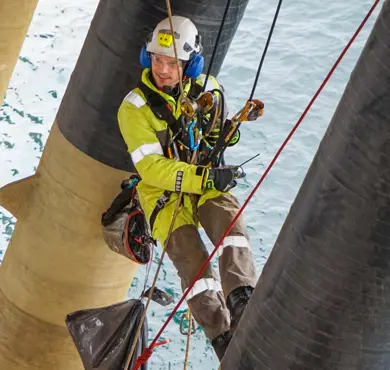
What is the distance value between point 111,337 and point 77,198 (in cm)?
136

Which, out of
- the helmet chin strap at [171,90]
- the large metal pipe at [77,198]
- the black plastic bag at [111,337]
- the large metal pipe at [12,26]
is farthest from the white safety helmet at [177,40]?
the large metal pipe at [12,26]

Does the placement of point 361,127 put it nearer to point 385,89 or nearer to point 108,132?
point 385,89

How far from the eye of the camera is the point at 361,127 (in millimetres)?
3742

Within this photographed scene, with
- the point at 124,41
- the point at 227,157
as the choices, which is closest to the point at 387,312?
the point at 124,41

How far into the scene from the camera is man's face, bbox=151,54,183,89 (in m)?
5.65

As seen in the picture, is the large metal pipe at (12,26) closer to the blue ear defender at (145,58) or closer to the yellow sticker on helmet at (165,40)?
the blue ear defender at (145,58)

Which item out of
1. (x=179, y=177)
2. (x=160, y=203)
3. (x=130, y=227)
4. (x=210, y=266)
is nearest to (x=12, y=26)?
(x=130, y=227)

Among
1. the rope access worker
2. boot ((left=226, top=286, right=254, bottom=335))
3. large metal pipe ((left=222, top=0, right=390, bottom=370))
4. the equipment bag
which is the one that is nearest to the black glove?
the rope access worker

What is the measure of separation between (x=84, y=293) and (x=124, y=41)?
6.69 feet

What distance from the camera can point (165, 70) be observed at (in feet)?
18.5

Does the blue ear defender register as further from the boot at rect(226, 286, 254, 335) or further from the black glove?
the boot at rect(226, 286, 254, 335)

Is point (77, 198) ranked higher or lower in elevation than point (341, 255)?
lower

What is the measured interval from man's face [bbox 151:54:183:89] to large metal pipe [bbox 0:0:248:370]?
90 centimetres

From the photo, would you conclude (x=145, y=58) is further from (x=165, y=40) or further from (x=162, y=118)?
(x=162, y=118)
